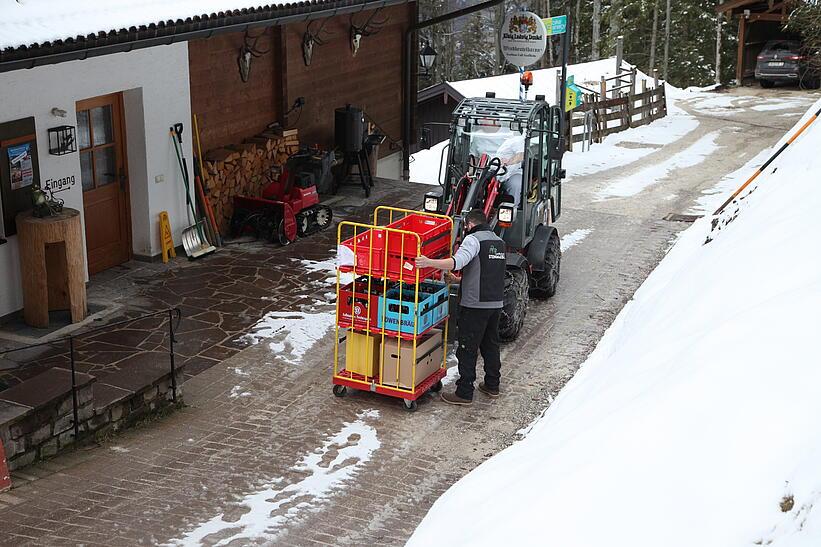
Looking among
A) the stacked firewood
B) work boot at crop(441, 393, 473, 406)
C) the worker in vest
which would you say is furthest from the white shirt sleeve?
the stacked firewood

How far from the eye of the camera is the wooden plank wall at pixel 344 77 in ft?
55.7

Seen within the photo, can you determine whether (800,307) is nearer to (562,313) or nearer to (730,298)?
(730,298)

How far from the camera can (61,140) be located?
12.0 metres

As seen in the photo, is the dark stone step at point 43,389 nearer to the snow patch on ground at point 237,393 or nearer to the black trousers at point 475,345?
the snow patch on ground at point 237,393

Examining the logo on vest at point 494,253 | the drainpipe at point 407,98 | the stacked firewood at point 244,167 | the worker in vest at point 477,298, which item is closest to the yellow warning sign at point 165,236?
the stacked firewood at point 244,167

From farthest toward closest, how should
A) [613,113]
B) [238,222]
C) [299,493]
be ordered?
[613,113], [238,222], [299,493]

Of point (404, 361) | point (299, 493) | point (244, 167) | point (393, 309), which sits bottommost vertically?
point (299, 493)

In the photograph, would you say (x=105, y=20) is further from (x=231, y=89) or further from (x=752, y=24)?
(x=752, y=24)

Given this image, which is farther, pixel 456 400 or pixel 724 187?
pixel 724 187

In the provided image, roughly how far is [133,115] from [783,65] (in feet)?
82.0

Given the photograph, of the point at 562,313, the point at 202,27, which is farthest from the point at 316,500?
the point at 202,27

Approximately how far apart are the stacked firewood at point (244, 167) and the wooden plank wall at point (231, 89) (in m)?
0.23

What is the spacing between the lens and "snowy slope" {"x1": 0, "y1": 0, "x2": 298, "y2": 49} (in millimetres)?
9930

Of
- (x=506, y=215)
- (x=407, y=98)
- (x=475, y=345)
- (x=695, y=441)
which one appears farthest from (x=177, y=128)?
(x=695, y=441)
